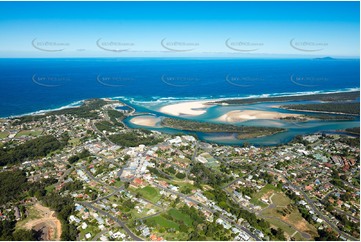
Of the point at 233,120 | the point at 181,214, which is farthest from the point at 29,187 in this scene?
the point at 233,120

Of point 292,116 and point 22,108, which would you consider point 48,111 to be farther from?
point 292,116

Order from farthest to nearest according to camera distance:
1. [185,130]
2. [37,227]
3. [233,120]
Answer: [233,120] → [185,130] → [37,227]

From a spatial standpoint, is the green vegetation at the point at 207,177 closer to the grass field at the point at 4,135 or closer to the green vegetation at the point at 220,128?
the green vegetation at the point at 220,128

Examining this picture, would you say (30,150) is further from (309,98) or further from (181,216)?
(309,98)

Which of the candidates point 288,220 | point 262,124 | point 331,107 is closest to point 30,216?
point 288,220

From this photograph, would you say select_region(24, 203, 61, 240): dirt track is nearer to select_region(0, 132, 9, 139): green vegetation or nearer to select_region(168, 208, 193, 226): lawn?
select_region(168, 208, 193, 226): lawn
